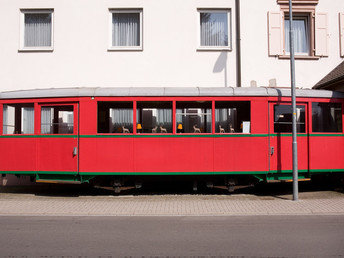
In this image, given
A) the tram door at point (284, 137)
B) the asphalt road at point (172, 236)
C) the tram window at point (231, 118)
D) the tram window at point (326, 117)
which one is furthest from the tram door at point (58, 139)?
the tram window at point (326, 117)

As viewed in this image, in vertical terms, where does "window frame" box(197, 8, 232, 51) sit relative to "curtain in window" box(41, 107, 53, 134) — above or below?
above

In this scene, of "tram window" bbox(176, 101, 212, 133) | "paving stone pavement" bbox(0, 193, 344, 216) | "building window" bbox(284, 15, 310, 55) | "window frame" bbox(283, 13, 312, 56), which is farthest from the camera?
"building window" bbox(284, 15, 310, 55)

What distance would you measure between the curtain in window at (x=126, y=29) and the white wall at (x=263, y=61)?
162 inches

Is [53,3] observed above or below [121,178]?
above

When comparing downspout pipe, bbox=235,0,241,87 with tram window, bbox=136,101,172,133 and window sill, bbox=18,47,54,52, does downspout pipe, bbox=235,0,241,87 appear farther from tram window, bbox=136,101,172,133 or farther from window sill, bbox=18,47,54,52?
window sill, bbox=18,47,54,52

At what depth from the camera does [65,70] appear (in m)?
11.9

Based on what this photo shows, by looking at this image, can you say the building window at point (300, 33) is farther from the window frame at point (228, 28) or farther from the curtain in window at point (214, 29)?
the curtain in window at point (214, 29)

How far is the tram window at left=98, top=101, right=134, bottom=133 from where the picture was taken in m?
8.68

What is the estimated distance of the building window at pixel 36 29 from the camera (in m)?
12.2

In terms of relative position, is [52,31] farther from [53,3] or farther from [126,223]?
[126,223]

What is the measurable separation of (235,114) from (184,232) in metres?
4.22

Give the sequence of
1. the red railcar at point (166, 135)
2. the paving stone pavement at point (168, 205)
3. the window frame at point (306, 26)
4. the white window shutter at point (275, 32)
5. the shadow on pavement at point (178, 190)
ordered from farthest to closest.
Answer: the window frame at point (306, 26), the white window shutter at point (275, 32), the shadow on pavement at point (178, 190), the red railcar at point (166, 135), the paving stone pavement at point (168, 205)

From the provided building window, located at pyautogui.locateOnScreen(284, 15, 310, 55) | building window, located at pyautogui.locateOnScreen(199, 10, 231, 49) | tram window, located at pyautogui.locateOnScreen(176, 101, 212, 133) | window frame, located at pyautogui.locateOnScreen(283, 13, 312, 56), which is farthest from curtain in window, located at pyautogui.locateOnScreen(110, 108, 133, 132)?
building window, located at pyautogui.locateOnScreen(284, 15, 310, 55)

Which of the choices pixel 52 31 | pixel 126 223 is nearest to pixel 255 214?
pixel 126 223
